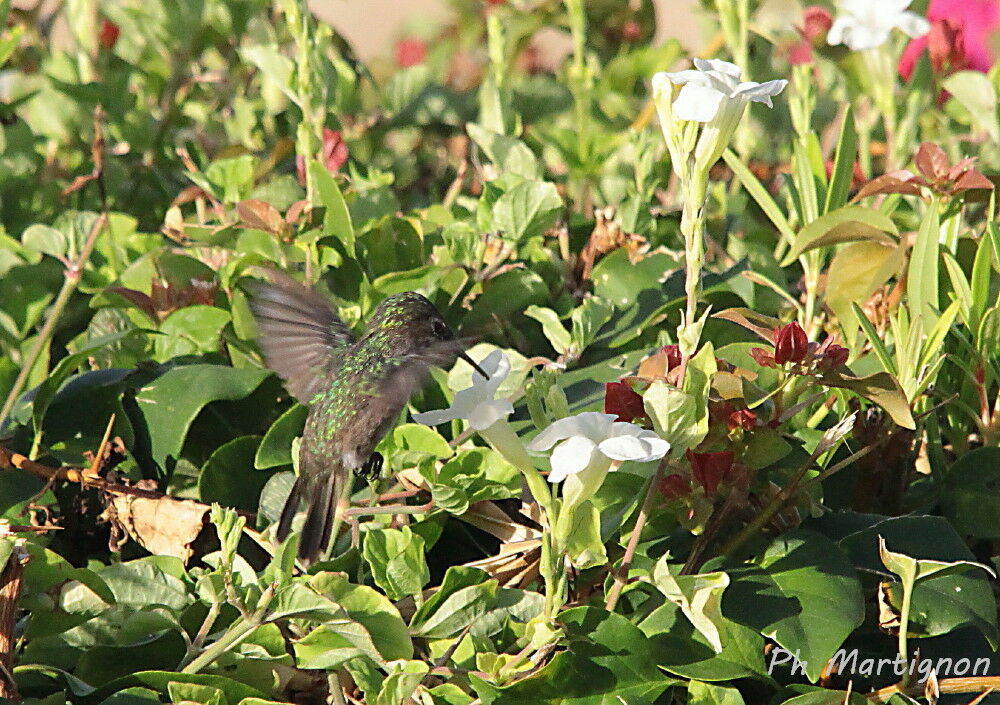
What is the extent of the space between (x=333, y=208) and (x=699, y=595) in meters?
0.72

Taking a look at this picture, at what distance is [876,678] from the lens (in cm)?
110

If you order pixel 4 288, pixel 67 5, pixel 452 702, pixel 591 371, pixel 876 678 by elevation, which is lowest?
pixel 876 678

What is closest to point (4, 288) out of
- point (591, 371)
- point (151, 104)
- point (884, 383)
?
point (151, 104)

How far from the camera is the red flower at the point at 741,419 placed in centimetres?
104

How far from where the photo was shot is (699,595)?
3.05ft

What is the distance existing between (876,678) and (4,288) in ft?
4.11

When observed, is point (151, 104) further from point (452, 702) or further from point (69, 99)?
point (452, 702)

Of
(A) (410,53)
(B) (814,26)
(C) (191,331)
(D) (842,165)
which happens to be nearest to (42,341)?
(C) (191,331)

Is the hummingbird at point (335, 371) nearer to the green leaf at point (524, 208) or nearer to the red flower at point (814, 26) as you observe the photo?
the green leaf at point (524, 208)

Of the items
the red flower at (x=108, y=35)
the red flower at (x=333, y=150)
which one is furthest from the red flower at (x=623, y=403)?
the red flower at (x=108, y=35)

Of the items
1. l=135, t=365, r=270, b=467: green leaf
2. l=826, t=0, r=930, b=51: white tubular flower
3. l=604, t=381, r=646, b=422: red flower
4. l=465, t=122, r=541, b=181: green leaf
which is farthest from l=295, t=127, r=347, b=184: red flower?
l=604, t=381, r=646, b=422: red flower

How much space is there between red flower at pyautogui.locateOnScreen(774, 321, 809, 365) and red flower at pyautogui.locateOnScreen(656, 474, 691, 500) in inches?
5.6

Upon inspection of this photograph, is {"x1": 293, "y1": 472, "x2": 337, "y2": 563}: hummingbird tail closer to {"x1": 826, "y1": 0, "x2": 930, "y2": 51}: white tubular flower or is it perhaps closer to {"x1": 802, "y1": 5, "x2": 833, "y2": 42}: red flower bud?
{"x1": 826, "y1": 0, "x2": 930, "y2": 51}: white tubular flower

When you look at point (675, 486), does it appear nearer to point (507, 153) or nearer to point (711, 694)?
point (711, 694)
